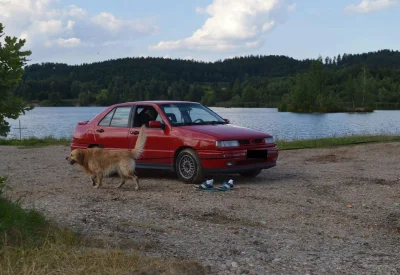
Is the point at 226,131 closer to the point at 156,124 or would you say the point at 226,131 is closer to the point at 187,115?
the point at 187,115

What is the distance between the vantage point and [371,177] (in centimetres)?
1098

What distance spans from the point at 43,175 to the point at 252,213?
19.9 ft

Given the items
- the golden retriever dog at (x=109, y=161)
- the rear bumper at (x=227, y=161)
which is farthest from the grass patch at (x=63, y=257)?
the rear bumper at (x=227, y=161)

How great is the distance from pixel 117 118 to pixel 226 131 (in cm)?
270

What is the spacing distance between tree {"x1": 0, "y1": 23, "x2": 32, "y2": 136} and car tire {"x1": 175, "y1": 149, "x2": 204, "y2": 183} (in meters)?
5.13

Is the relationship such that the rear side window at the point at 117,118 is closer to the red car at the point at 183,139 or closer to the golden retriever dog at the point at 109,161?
the red car at the point at 183,139

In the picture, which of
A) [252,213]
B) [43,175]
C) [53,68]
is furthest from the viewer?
[53,68]

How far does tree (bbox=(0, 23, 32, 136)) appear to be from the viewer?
5043mm

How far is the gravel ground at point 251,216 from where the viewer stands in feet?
16.9

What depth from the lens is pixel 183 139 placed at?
10141 mm

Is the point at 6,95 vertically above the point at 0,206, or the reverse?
the point at 6,95

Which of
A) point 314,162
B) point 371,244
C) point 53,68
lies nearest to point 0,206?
point 371,244

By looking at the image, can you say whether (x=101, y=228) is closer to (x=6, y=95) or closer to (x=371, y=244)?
(x=6, y=95)

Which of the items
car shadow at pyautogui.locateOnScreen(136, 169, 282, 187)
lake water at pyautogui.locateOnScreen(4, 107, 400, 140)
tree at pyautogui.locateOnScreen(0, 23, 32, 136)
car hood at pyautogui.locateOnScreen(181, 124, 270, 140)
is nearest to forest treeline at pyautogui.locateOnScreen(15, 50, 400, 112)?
lake water at pyautogui.locateOnScreen(4, 107, 400, 140)
